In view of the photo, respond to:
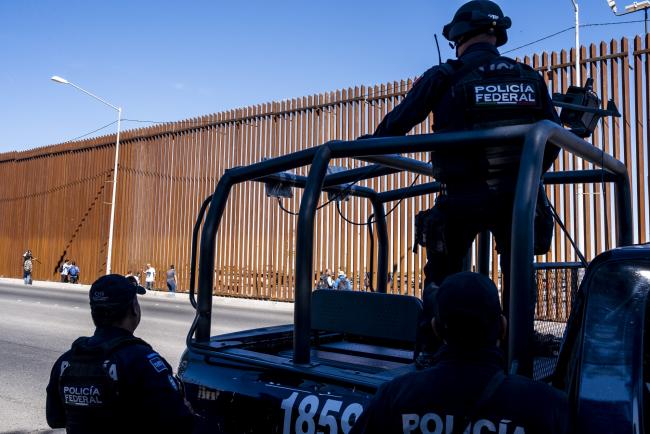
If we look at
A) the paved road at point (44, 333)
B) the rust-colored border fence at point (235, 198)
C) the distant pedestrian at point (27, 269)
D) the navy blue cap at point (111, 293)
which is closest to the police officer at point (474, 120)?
the navy blue cap at point (111, 293)

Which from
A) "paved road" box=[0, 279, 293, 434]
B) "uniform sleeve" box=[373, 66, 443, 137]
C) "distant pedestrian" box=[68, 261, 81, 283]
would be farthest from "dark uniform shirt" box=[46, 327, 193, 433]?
"distant pedestrian" box=[68, 261, 81, 283]

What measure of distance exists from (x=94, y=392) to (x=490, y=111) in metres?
1.89

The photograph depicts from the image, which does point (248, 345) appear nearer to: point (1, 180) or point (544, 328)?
point (544, 328)

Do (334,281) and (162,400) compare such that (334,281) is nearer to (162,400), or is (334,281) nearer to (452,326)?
(162,400)

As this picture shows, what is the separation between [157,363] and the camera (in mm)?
2320

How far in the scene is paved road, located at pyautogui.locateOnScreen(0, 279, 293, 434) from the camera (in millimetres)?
5797

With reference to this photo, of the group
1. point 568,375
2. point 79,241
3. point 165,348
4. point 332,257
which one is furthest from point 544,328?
point 79,241

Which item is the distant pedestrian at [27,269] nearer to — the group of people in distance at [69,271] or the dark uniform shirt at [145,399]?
the group of people in distance at [69,271]

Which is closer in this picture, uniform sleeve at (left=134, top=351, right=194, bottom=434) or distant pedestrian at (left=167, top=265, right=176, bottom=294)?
uniform sleeve at (left=134, top=351, right=194, bottom=434)

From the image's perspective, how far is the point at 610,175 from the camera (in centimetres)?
305

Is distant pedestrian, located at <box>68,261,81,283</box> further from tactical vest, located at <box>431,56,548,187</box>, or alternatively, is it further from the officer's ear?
tactical vest, located at <box>431,56,548,187</box>

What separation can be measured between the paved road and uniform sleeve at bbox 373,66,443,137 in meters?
4.08

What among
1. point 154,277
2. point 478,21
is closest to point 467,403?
point 478,21

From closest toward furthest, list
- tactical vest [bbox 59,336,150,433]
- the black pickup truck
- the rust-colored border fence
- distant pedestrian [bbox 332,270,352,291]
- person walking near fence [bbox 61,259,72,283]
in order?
the black pickup truck < tactical vest [bbox 59,336,150,433] < the rust-colored border fence < distant pedestrian [bbox 332,270,352,291] < person walking near fence [bbox 61,259,72,283]
